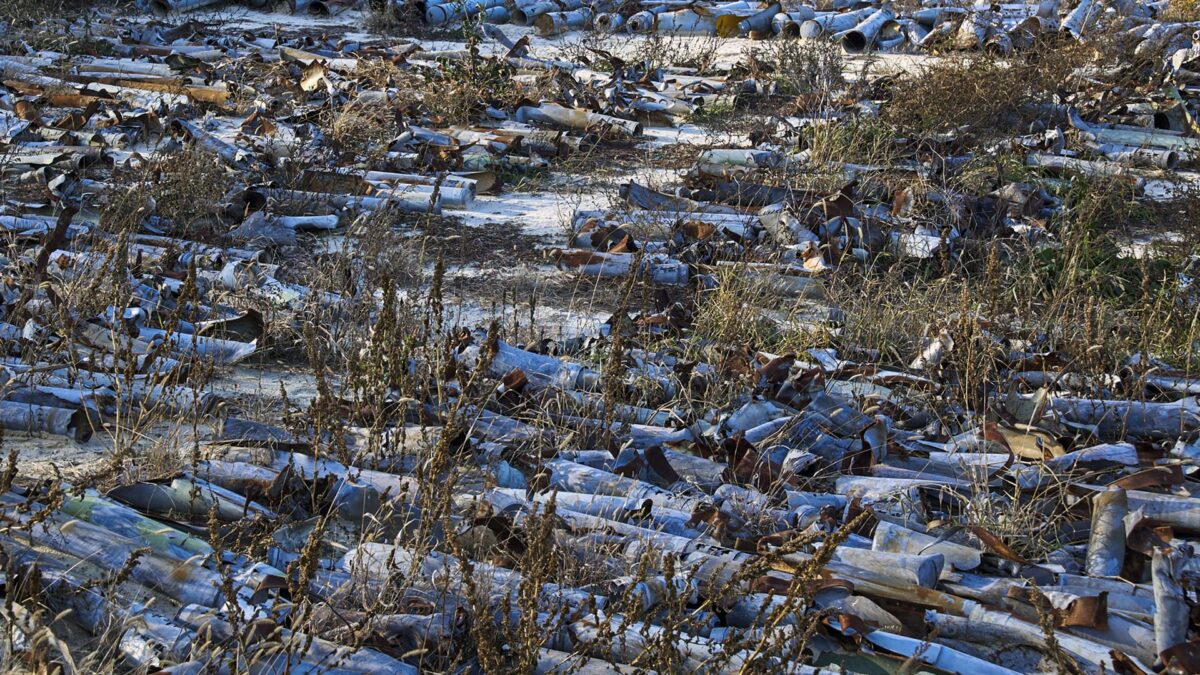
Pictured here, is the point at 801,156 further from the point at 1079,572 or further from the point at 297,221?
the point at 1079,572

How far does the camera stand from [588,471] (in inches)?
145

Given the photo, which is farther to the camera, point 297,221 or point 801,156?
point 801,156

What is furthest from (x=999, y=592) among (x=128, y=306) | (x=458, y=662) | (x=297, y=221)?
(x=297, y=221)

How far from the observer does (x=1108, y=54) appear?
9656 mm

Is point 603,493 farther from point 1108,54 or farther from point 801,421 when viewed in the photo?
point 1108,54

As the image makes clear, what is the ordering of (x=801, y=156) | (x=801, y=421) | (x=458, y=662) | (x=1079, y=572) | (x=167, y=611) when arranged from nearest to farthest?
1. (x=458, y=662)
2. (x=167, y=611)
3. (x=1079, y=572)
4. (x=801, y=421)
5. (x=801, y=156)

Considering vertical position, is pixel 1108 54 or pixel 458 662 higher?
pixel 1108 54

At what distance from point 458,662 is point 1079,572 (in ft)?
5.80

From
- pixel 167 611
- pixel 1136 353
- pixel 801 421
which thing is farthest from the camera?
pixel 1136 353

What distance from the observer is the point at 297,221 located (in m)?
6.42

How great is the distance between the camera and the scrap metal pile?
2.74 m

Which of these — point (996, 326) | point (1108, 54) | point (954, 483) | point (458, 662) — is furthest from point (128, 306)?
point (1108, 54)

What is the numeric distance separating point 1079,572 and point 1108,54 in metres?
7.71

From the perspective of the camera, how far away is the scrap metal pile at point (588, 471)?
2736mm
